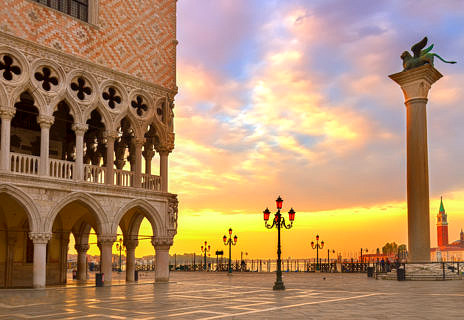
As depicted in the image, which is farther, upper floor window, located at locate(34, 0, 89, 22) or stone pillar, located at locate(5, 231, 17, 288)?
stone pillar, located at locate(5, 231, 17, 288)

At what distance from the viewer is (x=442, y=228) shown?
193m

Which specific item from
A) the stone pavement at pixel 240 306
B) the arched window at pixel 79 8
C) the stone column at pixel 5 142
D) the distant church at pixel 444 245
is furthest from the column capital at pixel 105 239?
the distant church at pixel 444 245

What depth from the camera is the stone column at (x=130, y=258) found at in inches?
1052

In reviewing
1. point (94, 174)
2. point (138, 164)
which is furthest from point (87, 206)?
point (138, 164)

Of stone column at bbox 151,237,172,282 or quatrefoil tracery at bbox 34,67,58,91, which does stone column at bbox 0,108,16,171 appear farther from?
stone column at bbox 151,237,172,282

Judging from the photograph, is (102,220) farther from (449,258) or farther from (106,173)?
(449,258)

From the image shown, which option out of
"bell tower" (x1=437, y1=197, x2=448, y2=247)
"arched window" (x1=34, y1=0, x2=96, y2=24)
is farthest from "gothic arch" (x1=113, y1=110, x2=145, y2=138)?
"bell tower" (x1=437, y1=197, x2=448, y2=247)

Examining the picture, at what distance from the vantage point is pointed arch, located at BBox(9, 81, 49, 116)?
20266 millimetres

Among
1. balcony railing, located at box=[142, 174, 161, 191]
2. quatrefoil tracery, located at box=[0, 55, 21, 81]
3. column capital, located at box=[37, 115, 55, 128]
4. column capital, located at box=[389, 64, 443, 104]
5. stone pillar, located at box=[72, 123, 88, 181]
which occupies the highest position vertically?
column capital, located at box=[389, 64, 443, 104]

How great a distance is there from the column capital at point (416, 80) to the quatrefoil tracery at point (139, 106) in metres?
12.4

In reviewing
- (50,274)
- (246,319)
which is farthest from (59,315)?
(50,274)

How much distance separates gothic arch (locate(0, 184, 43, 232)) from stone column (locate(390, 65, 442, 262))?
16700mm

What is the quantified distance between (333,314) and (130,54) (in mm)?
17353

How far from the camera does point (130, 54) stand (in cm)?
2516
